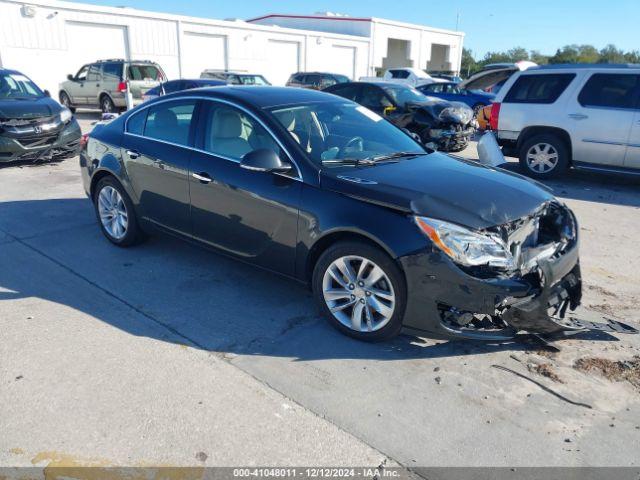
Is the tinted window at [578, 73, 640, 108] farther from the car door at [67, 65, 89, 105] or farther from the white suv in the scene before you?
the car door at [67, 65, 89, 105]

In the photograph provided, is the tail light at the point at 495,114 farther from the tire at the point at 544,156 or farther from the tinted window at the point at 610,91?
the tinted window at the point at 610,91

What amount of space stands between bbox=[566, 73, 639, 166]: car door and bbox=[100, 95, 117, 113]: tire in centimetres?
1427

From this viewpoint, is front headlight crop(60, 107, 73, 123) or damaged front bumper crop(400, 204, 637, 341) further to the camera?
front headlight crop(60, 107, 73, 123)

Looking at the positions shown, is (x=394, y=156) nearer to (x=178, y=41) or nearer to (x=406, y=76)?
(x=178, y=41)

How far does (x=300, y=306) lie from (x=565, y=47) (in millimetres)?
87682

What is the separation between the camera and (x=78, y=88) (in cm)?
1838

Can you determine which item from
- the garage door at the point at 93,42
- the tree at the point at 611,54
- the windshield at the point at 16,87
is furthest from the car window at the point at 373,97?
the tree at the point at 611,54

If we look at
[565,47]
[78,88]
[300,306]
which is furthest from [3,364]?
[565,47]

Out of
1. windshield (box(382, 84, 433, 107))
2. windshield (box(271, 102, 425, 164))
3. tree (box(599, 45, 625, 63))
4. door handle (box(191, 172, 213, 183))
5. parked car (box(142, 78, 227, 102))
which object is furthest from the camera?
tree (box(599, 45, 625, 63))

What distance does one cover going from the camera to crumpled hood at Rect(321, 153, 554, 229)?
11.1 ft

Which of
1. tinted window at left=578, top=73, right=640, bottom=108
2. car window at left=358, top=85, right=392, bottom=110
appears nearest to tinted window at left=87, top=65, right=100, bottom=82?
car window at left=358, top=85, right=392, bottom=110

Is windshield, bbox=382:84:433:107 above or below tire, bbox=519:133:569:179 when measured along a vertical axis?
above

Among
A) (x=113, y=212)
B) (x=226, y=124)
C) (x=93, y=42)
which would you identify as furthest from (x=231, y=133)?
(x=93, y=42)

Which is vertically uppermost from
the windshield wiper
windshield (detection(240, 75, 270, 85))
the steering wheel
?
windshield (detection(240, 75, 270, 85))
